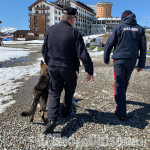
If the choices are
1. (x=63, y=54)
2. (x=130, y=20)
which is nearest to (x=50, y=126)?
(x=63, y=54)

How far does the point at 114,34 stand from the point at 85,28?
252 feet

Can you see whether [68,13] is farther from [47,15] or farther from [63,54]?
[47,15]

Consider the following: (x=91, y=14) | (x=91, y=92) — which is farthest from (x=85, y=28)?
(x=91, y=92)

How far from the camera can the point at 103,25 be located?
79.6 meters

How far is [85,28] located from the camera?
2990 inches

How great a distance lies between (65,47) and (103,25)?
272ft

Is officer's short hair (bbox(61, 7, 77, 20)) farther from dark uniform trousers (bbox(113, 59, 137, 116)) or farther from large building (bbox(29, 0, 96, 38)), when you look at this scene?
large building (bbox(29, 0, 96, 38))

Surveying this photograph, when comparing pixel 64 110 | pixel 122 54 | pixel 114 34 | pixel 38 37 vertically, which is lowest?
pixel 64 110

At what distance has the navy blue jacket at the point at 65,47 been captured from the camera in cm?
249

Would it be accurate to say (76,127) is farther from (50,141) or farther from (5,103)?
(5,103)

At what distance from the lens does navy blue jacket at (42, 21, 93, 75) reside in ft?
8.18

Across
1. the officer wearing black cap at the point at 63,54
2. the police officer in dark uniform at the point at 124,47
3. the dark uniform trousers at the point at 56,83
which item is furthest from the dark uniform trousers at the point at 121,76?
the dark uniform trousers at the point at 56,83

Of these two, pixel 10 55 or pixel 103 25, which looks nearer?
pixel 10 55

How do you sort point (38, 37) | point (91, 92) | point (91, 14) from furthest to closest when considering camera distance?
1. point (91, 14)
2. point (38, 37)
3. point (91, 92)
